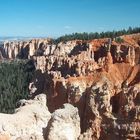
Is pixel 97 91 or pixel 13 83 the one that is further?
pixel 13 83

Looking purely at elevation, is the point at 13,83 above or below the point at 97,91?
below

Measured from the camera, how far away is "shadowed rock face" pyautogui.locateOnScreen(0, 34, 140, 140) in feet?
124

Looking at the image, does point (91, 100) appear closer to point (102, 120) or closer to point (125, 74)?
point (102, 120)

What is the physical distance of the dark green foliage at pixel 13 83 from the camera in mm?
60312

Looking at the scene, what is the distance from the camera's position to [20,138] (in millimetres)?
17781

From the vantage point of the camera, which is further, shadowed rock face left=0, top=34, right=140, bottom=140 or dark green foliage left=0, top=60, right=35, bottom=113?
dark green foliage left=0, top=60, right=35, bottom=113

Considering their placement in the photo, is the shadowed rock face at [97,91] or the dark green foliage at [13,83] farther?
the dark green foliage at [13,83]

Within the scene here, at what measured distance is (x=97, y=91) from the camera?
44.1m

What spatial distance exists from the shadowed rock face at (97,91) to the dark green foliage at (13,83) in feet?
7.93

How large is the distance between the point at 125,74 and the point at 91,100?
467 inches

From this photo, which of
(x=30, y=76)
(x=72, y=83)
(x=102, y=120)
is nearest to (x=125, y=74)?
(x=72, y=83)

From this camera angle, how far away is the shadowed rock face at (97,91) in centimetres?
3766

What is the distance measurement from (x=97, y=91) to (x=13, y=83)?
31545 millimetres

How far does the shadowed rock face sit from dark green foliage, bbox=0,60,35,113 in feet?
7.93
